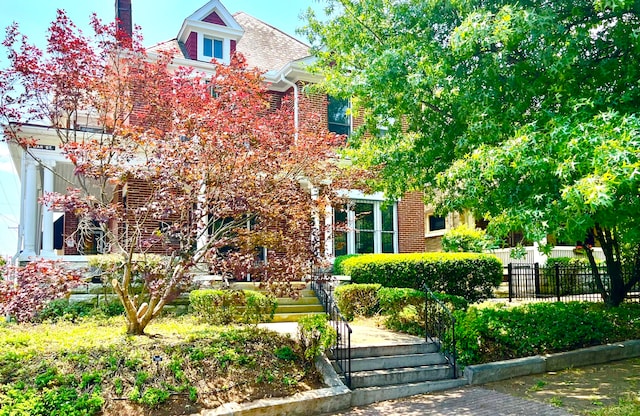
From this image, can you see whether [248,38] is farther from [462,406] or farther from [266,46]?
[462,406]

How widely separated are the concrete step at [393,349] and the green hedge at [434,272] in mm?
4538

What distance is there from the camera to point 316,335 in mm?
7672

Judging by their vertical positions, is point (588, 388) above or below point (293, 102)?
A: below

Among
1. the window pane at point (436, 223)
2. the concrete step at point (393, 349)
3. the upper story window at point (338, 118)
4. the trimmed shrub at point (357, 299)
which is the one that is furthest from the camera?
the window pane at point (436, 223)

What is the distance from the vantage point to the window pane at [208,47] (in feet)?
57.0

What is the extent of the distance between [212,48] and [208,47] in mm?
137

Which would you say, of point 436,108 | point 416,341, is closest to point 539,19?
point 436,108

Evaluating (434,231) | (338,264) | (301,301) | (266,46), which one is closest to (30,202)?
(301,301)

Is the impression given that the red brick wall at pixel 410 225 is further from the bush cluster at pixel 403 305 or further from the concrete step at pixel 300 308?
the bush cluster at pixel 403 305

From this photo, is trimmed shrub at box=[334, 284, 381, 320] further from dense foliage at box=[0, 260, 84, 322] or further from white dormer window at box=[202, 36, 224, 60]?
white dormer window at box=[202, 36, 224, 60]

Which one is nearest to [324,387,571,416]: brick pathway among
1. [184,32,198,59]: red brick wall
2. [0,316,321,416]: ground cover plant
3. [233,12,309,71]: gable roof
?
[0,316,321,416]: ground cover plant

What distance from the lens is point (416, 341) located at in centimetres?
901

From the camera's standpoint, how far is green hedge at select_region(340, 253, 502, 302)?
44.0 ft

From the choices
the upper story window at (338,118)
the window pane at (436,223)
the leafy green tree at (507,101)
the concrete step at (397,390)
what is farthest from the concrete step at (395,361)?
the window pane at (436,223)
